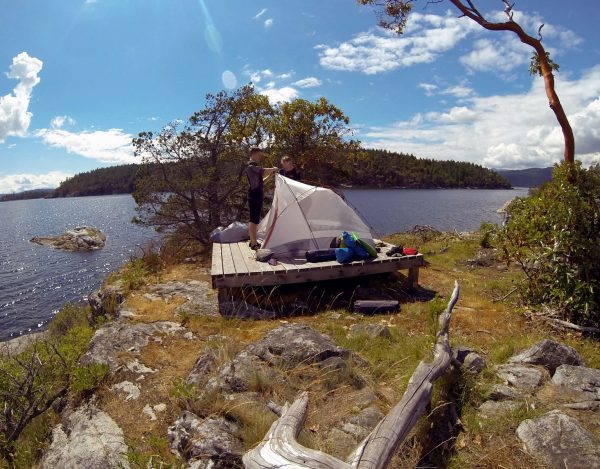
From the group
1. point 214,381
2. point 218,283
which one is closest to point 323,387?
point 214,381

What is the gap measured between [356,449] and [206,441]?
1350mm

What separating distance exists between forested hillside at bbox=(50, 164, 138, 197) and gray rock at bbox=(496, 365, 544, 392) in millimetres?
123877

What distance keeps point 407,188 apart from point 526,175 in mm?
108430

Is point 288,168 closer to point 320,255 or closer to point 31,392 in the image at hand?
point 320,255

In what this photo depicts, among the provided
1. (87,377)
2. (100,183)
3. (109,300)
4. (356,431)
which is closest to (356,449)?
(356,431)

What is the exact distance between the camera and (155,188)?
13.1 m

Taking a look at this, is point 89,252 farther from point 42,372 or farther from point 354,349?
point 354,349

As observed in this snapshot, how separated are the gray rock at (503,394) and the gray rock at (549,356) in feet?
2.75

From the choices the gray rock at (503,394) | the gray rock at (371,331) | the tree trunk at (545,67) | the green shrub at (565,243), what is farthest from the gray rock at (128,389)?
the tree trunk at (545,67)

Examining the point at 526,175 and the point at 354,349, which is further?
the point at 526,175

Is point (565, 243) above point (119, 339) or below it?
above

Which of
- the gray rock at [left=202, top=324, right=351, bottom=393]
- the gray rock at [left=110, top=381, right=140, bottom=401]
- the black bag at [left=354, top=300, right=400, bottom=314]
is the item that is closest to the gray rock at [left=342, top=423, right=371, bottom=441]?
the gray rock at [left=202, top=324, right=351, bottom=393]

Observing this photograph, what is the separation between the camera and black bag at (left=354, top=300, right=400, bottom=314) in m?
7.81

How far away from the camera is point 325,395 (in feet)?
13.9
